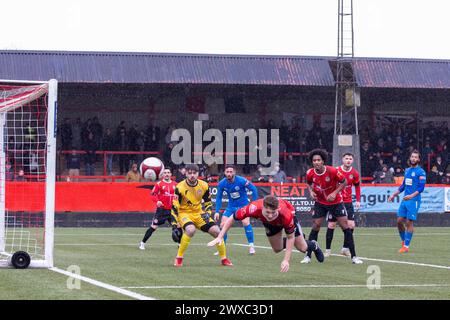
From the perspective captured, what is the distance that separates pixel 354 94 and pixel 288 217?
2370 centimetres

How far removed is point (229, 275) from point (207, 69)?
26620 mm

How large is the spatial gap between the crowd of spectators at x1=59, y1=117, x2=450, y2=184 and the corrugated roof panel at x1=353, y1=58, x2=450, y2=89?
92.0 inches

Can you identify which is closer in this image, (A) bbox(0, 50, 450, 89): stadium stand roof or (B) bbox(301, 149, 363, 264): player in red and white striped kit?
(B) bbox(301, 149, 363, 264): player in red and white striped kit

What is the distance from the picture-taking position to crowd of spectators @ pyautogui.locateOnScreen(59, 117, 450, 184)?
3844 centimetres

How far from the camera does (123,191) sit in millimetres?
33625

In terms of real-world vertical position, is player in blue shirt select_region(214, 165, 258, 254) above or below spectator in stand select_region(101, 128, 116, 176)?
below

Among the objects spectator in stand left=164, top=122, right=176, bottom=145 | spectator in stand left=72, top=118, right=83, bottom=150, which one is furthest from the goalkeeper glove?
spectator in stand left=72, top=118, right=83, bottom=150

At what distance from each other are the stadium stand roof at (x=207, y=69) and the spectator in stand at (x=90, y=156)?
2.34m

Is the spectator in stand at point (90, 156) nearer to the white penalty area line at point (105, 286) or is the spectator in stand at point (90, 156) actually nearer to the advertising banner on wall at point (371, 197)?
the advertising banner on wall at point (371, 197)

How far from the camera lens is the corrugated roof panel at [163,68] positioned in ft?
129

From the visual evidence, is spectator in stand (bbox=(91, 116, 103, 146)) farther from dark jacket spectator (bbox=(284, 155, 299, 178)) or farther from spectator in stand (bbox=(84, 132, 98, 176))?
dark jacket spectator (bbox=(284, 155, 299, 178))

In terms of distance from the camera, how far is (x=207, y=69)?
134 ft

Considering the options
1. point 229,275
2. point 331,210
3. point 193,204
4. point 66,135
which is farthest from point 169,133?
point 229,275

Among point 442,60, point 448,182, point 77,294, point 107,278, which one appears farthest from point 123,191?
point 77,294
